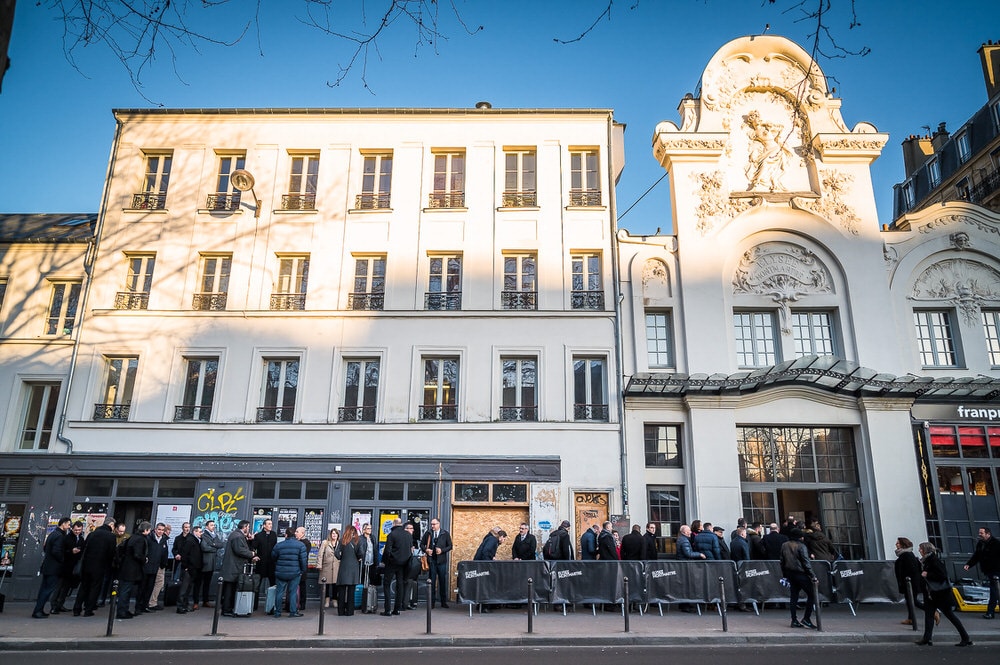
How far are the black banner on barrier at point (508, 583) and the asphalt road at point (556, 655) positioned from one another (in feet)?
10.1

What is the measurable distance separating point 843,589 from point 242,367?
1533 centimetres

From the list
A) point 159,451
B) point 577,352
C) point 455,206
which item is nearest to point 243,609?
point 159,451

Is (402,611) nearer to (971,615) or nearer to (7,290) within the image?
(971,615)

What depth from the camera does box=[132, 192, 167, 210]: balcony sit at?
19969 mm

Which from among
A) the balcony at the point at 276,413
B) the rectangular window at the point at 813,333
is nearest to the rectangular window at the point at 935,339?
the rectangular window at the point at 813,333

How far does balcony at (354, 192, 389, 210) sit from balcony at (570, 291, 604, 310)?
6.13 metres

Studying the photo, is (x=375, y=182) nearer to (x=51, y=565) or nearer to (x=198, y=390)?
(x=198, y=390)

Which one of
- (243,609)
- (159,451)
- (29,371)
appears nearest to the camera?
(243,609)

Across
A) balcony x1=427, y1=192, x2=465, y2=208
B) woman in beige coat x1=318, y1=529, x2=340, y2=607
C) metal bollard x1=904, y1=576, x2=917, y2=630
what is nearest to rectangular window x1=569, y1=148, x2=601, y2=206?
balcony x1=427, y1=192, x2=465, y2=208

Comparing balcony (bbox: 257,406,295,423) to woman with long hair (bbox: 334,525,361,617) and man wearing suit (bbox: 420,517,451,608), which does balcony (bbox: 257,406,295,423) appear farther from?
man wearing suit (bbox: 420,517,451,608)

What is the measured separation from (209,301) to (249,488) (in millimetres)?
5519

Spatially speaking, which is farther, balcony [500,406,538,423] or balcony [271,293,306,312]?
balcony [271,293,306,312]

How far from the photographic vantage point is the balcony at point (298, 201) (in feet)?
64.9

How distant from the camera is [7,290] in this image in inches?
770
